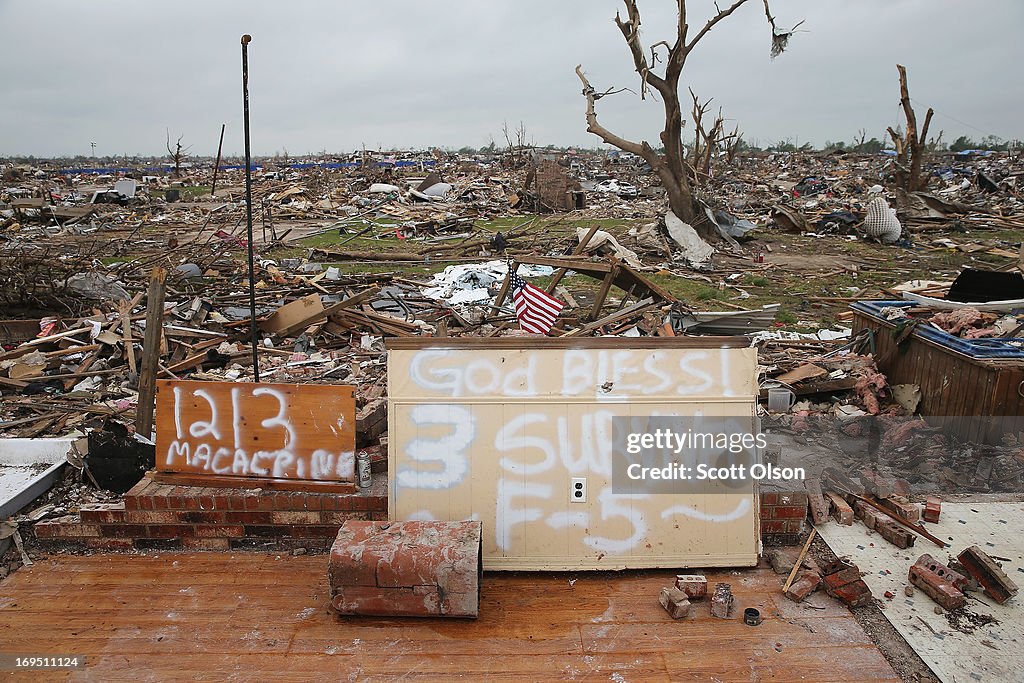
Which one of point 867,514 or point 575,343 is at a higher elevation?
point 575,343

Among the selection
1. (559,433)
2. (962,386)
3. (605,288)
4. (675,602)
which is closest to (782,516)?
(675,602)

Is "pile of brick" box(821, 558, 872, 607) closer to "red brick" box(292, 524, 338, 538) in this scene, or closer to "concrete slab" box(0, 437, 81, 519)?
"red brick" box(292, 524, 338, 538)

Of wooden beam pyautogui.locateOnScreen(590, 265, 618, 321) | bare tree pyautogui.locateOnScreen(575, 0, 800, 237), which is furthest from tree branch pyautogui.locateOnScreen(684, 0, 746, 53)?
wooden beam pyautogui.locateOnScreen(590, 265, 618, 321)

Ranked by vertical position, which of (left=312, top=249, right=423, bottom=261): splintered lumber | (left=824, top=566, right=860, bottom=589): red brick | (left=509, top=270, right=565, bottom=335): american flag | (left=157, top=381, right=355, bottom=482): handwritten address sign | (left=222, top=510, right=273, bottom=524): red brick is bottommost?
(left=824, top=566, right=860, bottom=589): red brick

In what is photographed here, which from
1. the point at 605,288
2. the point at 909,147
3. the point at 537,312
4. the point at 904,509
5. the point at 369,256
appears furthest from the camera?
the point at 909,147

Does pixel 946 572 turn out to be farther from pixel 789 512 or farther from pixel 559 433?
pixel 559 433

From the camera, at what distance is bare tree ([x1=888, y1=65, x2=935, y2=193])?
2261cm

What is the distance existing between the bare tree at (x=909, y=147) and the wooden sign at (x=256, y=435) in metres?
24.7

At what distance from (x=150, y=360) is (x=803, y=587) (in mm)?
4582

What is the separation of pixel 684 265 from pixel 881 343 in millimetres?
8654

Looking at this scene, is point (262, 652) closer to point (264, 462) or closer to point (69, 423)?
point (264, 462)

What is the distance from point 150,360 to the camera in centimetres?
497

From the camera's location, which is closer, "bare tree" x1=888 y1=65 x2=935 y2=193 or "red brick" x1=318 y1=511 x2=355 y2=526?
"red brick" x1=318 y1=511 x2=355 y2=526

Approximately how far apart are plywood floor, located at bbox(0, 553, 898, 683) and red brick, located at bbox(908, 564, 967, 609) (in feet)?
1.70
